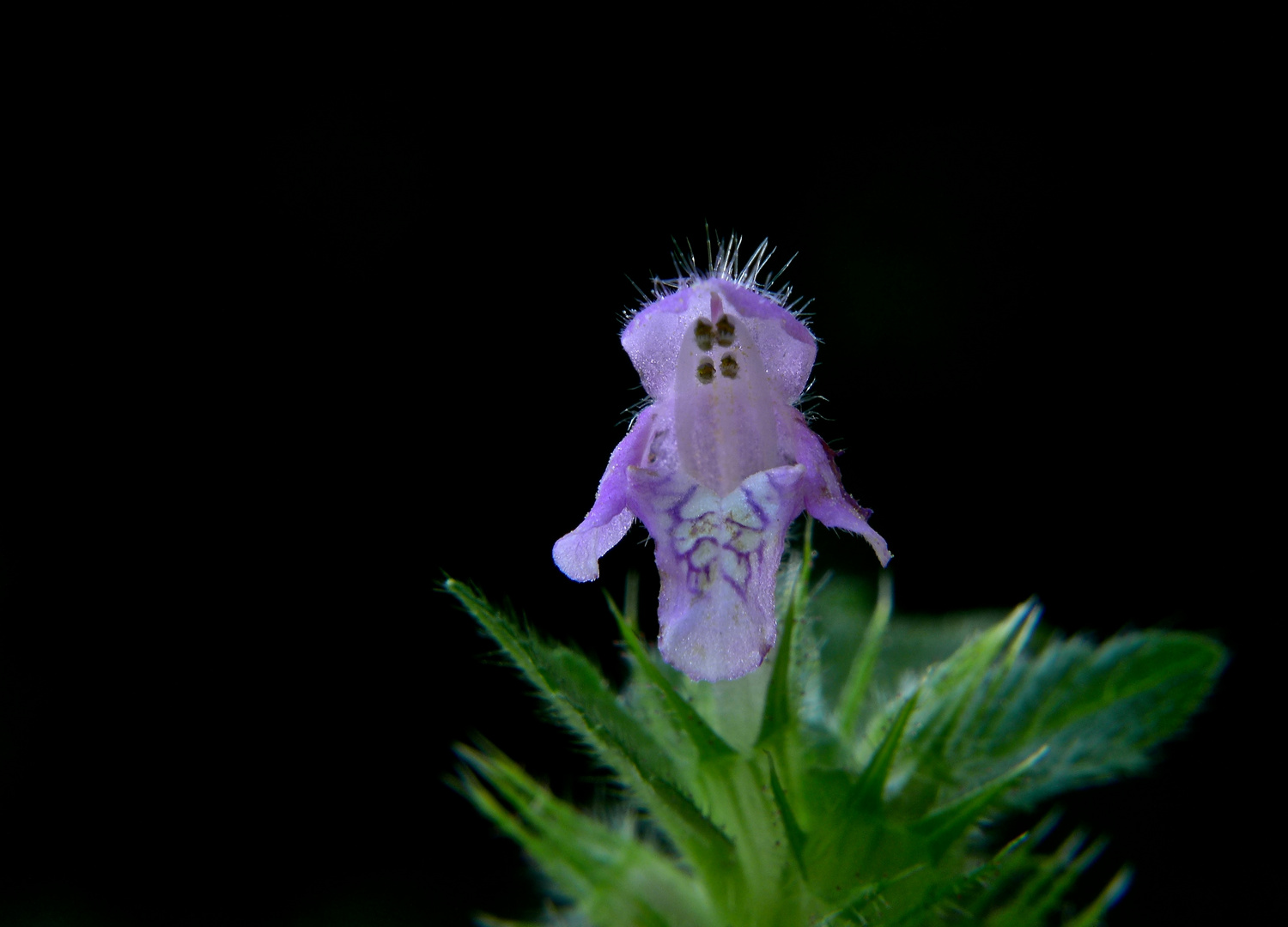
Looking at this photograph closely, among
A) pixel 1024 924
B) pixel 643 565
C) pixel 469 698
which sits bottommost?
pixel 1024 924

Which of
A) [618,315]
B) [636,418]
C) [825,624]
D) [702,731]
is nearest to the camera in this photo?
[702,731]

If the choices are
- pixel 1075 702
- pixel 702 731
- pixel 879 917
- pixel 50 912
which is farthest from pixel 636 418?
pixel 50 912

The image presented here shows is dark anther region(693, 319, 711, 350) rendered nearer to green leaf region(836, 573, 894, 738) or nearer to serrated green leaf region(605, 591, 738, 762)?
serrated green leaf region(605, 591, 738, 762)

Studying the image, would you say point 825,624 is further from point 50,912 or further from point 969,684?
point 50,912

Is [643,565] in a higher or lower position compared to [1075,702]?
higher

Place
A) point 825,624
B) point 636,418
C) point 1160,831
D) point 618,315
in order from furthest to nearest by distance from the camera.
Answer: point 1160,831
point 825,624
point 618,315
point 636,418

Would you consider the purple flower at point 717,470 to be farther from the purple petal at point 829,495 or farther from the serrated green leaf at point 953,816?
the serrated green leaf at point 953,816

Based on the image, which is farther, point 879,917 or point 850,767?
point 850,767
